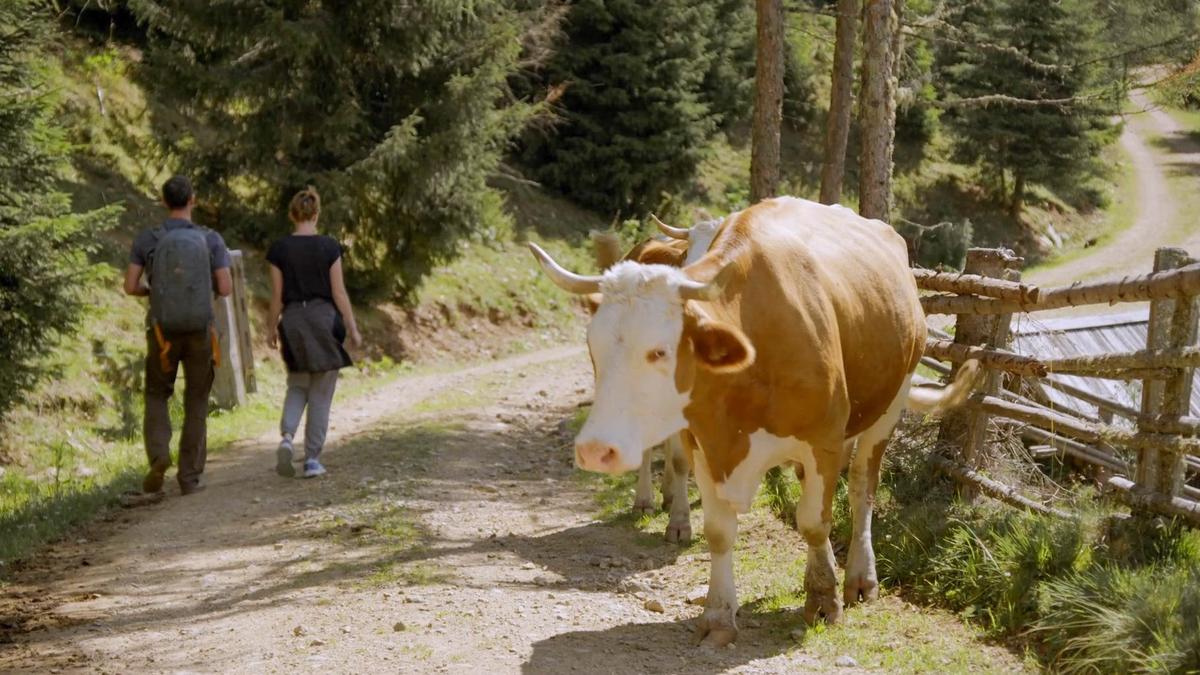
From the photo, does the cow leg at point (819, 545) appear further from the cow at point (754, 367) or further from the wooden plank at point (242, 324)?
the wooden plank at point (242, 324)

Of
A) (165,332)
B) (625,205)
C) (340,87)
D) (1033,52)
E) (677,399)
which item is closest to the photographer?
(677,399)

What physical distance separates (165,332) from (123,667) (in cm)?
399

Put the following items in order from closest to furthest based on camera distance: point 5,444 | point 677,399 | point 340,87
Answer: point 677,399, point 5,444, point 340,87

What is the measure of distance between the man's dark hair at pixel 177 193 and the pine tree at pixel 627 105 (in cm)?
1555

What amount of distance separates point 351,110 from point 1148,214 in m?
28.9

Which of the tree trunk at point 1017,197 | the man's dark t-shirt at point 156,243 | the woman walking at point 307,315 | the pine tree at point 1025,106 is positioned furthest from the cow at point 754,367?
the tree trunk at point 1017,197

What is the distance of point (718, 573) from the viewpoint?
19.8 feet

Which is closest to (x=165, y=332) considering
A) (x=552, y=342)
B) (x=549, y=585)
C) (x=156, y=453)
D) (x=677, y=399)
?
(x=156, y=453)

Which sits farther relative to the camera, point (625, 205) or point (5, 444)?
point (625, 205)

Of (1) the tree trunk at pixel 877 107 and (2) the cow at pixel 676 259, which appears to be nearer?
(2) the cow at pixel 676 259

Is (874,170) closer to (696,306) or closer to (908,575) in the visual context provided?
(908,575)

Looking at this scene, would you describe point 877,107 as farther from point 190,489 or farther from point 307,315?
point 190,489

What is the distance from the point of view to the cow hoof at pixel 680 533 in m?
8.10

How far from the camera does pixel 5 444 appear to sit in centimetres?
1214
